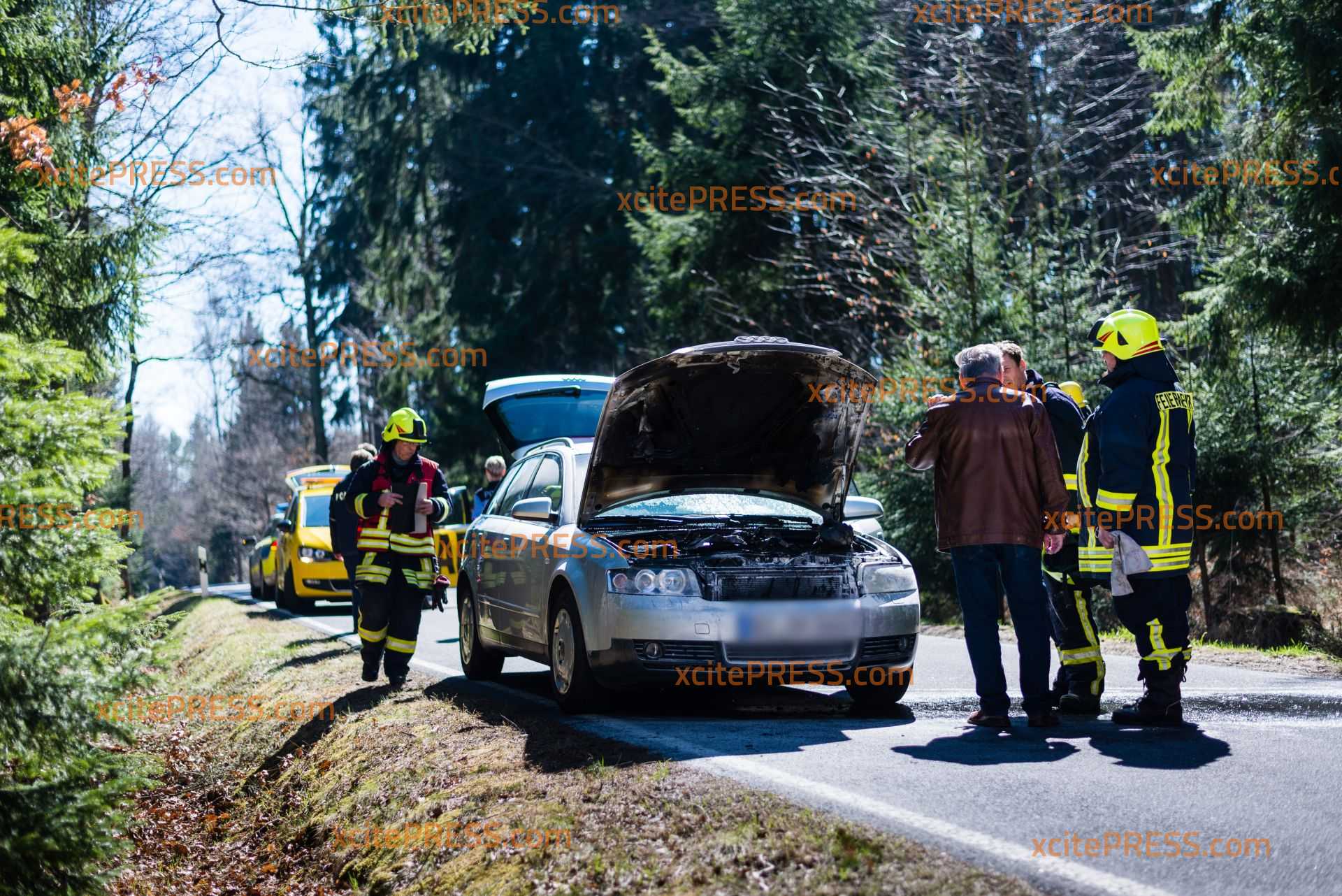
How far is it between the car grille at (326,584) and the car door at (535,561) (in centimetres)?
1101

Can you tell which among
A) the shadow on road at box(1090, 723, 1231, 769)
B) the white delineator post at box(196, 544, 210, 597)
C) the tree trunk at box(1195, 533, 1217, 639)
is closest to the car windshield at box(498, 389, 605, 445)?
the tree trunk at box(1195, 533, 1217, 639)

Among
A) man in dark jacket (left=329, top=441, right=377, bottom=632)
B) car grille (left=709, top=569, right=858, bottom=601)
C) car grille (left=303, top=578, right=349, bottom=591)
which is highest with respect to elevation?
man in dark jacket (left=329, top=441, right=377, bottom=632)

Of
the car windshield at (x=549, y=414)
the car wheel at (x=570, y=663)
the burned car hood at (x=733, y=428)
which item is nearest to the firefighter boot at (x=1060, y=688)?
the burned car hood at (x=733, y=428)

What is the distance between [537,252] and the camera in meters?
31.6

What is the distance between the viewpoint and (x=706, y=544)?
7723 millimetres

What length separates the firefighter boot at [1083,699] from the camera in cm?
772

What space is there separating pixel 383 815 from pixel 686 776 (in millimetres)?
1857

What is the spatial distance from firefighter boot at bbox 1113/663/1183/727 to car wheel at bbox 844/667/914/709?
130 cm

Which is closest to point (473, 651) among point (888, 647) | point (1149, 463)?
point (888, 647)

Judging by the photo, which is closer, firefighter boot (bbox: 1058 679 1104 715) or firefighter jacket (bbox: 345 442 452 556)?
firefighter boot (bbox: 1058 679 1104 715)

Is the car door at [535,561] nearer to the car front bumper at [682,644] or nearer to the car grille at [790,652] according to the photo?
the car front bumper at [682,644]

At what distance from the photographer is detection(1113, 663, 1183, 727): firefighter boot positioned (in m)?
7.07

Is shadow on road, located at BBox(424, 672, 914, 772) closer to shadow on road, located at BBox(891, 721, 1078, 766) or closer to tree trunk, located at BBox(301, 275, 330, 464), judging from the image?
shadow on road, located at BBox(891, 721, 1078, 766)

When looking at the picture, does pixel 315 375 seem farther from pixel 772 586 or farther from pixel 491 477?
pixel 772 586
